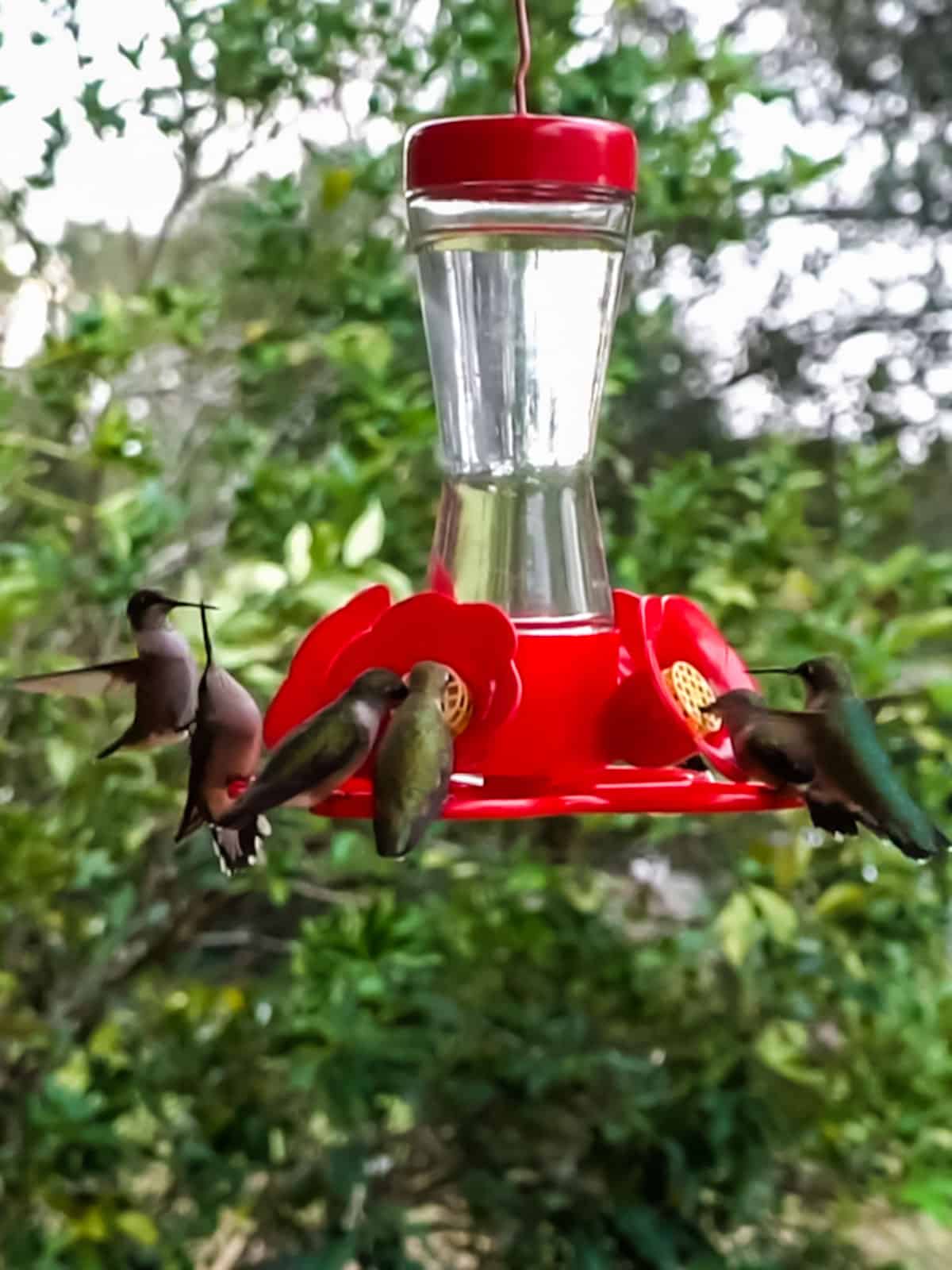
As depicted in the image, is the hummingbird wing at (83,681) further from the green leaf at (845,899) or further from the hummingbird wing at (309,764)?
the green leaf at (845,899)

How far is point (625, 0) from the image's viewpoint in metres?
1.82

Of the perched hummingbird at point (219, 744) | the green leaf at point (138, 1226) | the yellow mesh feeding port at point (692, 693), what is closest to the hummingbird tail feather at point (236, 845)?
the perched hummingbird at point (219, 744)

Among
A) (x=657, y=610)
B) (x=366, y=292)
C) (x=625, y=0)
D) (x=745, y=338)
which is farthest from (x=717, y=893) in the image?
(x=657, y=610)

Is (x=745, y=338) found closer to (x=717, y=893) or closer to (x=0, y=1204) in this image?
(x=717, y=893)

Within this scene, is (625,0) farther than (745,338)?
No

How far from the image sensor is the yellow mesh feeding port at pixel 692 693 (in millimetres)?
865

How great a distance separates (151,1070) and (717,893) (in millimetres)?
700

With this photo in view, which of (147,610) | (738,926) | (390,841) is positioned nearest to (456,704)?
(390,841)

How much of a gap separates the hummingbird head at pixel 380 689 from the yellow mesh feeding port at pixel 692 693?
0.16 meters

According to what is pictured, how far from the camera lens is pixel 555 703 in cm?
86

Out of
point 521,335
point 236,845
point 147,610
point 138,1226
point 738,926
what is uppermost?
point 521,335

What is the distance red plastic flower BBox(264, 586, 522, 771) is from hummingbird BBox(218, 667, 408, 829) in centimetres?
7

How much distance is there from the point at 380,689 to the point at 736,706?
19 cm

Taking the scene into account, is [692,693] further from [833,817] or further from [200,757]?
[200,757]
